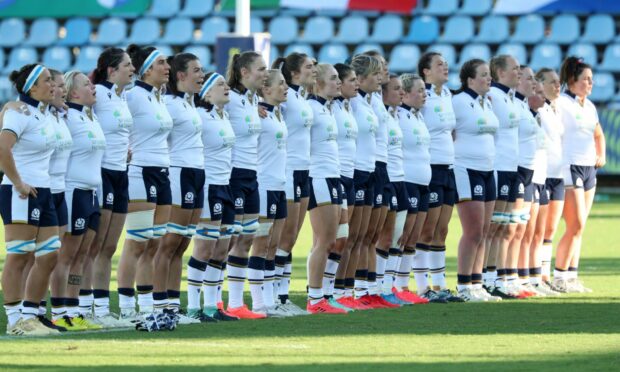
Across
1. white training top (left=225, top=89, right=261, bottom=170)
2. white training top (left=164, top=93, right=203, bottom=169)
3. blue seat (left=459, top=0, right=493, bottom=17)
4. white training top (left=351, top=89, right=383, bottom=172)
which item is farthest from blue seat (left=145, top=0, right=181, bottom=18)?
white training top (left=164, top=93, right=203, bottom=169)

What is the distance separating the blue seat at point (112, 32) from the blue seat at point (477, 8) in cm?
785

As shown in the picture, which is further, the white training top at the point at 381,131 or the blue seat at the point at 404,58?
the blue seat at the point at 404,58

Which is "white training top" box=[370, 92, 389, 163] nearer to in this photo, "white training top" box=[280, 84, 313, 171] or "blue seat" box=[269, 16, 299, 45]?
"white training top" box=[280, 84, 313, 171]

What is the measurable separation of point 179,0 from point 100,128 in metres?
23.2

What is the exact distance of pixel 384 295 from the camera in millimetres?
13656

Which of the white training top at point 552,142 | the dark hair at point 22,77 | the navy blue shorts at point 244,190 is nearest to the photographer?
the dark hair at point 22,77

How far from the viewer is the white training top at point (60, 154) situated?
35.0 ft

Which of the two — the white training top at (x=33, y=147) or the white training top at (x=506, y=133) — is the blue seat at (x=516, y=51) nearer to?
the white training top at (x=506, y=133)

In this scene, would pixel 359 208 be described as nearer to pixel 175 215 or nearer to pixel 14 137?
pixel 175 215

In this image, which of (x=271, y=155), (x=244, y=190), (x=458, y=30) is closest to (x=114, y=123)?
(x=244, y=190)

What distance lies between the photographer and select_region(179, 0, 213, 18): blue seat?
33156 millimetres

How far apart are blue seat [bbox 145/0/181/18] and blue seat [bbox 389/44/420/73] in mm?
5400

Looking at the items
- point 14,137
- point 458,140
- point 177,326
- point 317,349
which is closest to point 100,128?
point 14,137

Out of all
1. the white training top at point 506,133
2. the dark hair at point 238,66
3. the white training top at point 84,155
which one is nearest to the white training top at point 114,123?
the white training top at point 84,155
